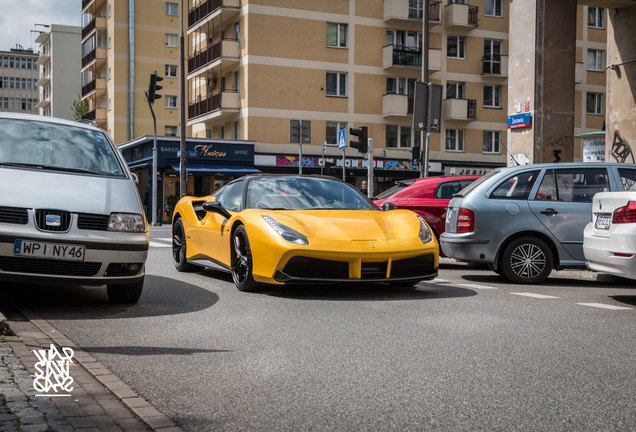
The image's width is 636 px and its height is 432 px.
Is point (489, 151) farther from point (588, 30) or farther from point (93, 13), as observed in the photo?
point (93, 13)

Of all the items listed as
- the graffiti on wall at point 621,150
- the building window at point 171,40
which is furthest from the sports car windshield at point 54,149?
the building window at point 171,40

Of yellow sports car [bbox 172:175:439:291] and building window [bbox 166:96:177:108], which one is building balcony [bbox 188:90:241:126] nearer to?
building window [bbox 166:96:177:108]

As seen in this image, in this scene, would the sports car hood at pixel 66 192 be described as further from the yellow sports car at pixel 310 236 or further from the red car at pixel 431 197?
the red car at pixel 431 197

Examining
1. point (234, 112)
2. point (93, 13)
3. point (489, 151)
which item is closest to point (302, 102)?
point (234, 112)

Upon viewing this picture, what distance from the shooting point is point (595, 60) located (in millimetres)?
49969

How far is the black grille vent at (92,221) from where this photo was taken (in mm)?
7137

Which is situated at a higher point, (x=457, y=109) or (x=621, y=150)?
(x=457, y=109)

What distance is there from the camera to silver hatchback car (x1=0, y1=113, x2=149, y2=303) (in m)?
6.91

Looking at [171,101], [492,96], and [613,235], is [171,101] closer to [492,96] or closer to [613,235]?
[492,96]

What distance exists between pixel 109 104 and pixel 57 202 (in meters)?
56.8

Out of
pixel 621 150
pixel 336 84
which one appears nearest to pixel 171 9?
pixel 336 84

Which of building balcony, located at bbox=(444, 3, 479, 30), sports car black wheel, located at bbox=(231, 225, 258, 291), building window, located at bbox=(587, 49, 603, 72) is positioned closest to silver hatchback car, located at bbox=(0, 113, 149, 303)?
sports car black wheel, located at bbox=(231, 225, 258, 291)

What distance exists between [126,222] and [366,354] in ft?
9.59

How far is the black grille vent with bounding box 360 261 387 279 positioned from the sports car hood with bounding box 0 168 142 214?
2.39 m
